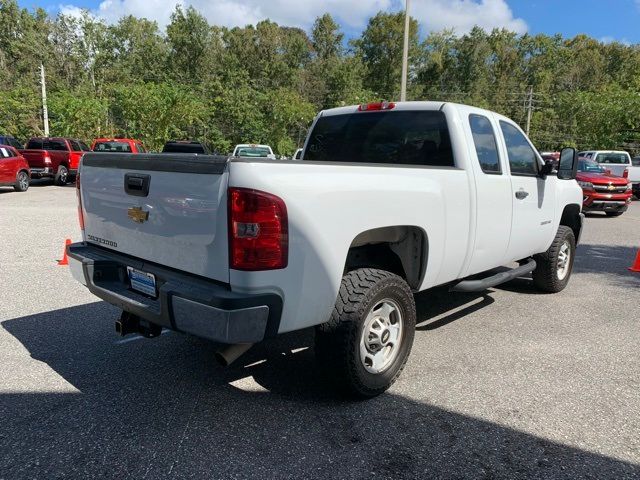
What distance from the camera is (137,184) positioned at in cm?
306

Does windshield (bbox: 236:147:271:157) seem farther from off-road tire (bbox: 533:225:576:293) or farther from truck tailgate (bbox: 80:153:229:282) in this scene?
truck tailgate (bbox: 80:153:229:282)

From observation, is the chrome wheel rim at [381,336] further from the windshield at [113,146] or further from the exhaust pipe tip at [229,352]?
the windshield at [113,146]

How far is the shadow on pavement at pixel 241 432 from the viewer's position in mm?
2615

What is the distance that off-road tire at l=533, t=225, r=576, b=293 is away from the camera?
5812 mm

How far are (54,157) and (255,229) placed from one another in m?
20.4

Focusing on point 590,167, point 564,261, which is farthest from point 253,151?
point 564,261

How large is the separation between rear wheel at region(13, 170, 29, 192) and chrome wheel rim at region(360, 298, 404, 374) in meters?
17.0

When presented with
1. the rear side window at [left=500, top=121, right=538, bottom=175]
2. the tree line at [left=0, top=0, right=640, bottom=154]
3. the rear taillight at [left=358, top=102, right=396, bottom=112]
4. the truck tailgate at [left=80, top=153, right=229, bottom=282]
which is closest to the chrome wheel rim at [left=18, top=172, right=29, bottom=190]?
the tree line at [left=0, top=0, right=640, bottom=154]

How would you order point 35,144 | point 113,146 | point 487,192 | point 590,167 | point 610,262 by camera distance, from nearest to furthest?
point 487,192, point 610,262, point 590,167, point 113,146, point 35,144

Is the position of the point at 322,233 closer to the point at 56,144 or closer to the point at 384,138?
the point at 384,138

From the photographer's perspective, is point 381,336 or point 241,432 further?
point 381,336

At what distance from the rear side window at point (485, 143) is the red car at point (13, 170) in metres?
16.1

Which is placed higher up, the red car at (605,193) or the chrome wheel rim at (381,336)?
the red car at (605,193)

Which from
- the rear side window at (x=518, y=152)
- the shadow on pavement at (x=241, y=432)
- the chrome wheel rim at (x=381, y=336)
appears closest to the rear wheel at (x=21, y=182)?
the shadow on pavement at (x=241, y=432)
